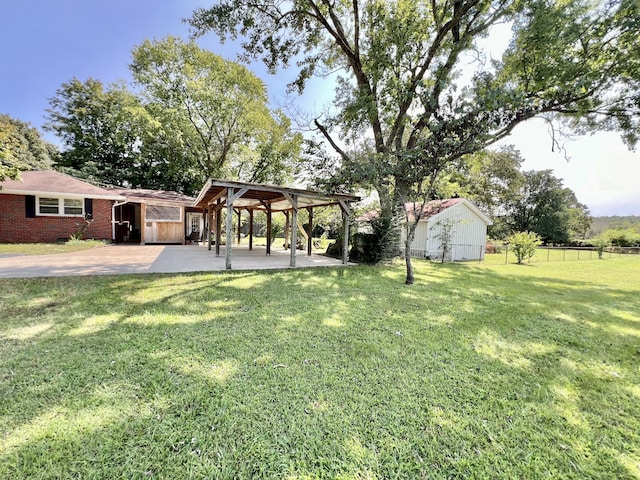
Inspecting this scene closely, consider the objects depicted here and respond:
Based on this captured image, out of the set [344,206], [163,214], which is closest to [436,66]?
[344,206]

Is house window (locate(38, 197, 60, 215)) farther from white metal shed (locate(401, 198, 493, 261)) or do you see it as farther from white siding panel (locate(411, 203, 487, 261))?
white siding panel (locate(411, 203, 487, 261))

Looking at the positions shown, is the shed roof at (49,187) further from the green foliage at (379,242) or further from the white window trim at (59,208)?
the green foliage at (379,242)

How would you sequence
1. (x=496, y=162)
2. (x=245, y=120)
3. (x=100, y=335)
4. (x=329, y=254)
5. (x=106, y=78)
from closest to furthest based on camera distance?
(x=100, y=335) → (x=329, y=254) → (x=245, y=120) → (x=106, y=78) → (x=496, y=162)

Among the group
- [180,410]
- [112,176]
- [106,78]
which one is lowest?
[180,410]

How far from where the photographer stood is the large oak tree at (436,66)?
22.6 feet

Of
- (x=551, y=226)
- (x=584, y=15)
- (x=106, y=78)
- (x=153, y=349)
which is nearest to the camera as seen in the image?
(x=153, y=349)

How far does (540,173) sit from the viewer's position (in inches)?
1344

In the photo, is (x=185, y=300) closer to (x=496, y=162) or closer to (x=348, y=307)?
(x=348, y=307)

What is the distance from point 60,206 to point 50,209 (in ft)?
1.26

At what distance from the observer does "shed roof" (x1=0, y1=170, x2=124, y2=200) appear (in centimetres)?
1166

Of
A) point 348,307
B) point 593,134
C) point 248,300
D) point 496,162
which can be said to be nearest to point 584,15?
point 593,134

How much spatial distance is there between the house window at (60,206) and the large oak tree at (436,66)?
387 inches

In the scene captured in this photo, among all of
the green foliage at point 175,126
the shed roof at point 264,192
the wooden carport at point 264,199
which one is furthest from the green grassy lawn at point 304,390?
the green foliage at point 175,126

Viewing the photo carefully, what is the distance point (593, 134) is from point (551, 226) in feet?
91.1
